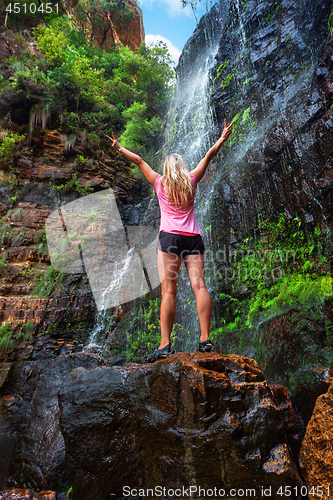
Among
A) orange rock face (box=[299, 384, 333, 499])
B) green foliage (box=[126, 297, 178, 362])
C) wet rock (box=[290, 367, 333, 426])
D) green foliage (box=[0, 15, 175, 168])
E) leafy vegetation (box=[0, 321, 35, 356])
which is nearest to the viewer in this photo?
orange rock face (box=[299, 384, 333, 499])

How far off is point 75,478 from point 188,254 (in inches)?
75.6

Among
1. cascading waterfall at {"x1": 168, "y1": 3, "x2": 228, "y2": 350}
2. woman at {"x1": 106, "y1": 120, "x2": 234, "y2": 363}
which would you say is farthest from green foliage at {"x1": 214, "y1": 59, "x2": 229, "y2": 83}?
woman at {"x1": 106, "y1": 120, "x2": 234, "y2": 363}

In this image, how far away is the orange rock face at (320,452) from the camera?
1.71 metres

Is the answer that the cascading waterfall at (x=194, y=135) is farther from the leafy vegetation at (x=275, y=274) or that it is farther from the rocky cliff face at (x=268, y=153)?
the leafy vegetation at (x=275, y=274)

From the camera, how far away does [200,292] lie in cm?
247

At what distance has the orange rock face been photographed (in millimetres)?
1715

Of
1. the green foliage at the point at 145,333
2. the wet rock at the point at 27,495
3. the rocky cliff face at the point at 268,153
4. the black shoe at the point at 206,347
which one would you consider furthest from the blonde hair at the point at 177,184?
the green foliage at the point at 145,333

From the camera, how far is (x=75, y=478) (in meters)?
2.03

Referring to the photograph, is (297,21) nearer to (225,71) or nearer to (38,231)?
(225,71)

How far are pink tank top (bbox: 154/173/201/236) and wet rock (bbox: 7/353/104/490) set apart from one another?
1.96 meters

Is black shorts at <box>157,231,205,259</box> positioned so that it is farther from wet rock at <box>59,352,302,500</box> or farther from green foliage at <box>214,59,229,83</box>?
green foliage at <box>214,59,229,83</box>

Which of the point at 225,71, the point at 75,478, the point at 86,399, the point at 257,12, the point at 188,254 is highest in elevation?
the point at 257,12

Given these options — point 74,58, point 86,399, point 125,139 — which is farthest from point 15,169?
point 86,399

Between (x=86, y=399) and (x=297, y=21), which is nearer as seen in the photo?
(x=86, y=399)
